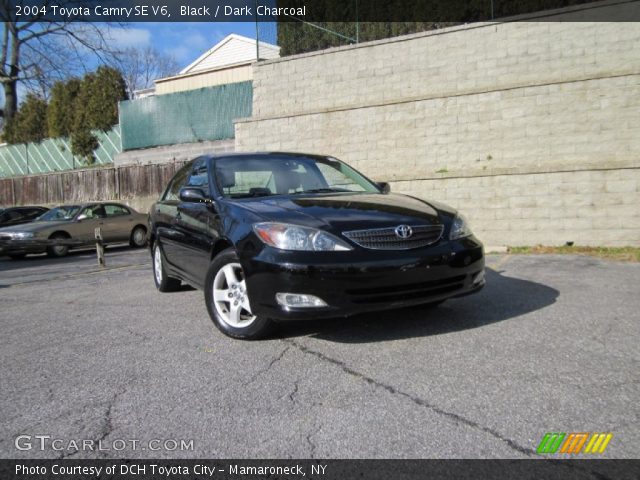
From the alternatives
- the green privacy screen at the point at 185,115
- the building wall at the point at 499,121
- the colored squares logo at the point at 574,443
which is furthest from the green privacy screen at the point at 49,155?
the colored squares logo at the point at 574,443

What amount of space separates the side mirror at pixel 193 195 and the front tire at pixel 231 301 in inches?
28.0

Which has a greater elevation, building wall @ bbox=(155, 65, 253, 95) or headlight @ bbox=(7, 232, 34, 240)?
building wall @ bbox=(155, 65, 253, 95)

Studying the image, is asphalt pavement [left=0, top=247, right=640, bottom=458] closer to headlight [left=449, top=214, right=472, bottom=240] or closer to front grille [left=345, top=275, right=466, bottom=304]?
front grille [left=345, top=275, right=466, bottom=304]

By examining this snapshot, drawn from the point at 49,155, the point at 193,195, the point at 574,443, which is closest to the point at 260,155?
the point at 193,195

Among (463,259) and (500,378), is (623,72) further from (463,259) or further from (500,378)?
(500,378)

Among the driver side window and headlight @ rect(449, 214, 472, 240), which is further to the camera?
the driver side window

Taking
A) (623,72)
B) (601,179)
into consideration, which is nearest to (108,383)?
(601,179)

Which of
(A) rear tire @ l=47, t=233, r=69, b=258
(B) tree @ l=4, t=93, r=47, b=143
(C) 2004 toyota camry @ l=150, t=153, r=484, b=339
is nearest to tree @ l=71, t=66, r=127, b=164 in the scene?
(B) tree @ l=4, t=93, r=47, b=143

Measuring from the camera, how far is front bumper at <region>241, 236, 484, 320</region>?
11.8 feet

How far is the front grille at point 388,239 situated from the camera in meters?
3.77

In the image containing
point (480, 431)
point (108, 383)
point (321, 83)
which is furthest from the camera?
point (321, 83)

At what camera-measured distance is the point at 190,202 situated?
16.8 feet

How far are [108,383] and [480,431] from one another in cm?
225

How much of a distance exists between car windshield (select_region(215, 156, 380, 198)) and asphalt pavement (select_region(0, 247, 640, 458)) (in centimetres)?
126
